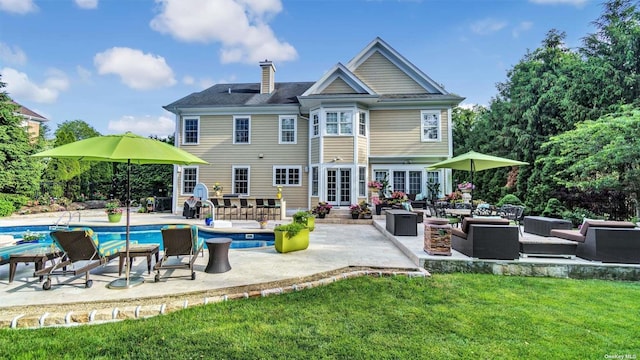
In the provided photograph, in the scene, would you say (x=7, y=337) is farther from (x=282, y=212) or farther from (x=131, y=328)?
(x=282, y=212)

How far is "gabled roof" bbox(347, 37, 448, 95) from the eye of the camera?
50.2 feet

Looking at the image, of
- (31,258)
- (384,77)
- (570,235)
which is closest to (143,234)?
(31,258)

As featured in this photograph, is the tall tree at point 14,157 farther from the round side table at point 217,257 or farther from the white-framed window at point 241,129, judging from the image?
the round side table at point 217,257

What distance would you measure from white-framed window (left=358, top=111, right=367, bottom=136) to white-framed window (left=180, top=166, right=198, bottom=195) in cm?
912

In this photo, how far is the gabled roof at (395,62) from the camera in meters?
15.3

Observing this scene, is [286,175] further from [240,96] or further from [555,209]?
[555,209]

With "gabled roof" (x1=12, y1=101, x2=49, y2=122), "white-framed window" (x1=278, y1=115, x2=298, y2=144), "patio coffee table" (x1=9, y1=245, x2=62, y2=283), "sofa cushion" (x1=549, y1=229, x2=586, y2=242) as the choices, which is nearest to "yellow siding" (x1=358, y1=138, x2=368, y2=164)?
"white-framed window" (x1=278, y1=115, x2=298, y2=144)

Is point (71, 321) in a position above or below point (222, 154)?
below

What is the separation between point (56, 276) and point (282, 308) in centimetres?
386

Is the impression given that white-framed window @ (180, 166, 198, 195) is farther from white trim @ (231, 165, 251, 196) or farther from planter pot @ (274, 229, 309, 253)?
planter pot @ (274, 229, 309, 253)

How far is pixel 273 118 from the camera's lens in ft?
52.9

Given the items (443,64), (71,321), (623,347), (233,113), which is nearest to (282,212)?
(233,113)

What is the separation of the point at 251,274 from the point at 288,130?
39.0 ft

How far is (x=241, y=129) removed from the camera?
53.3 ft
